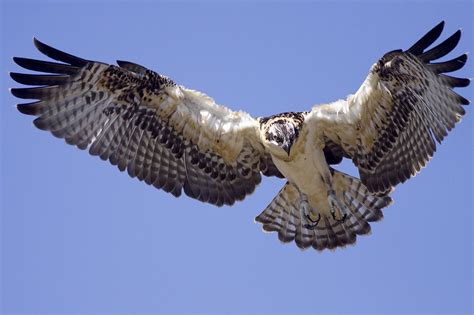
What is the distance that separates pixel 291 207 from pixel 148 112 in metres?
2.18

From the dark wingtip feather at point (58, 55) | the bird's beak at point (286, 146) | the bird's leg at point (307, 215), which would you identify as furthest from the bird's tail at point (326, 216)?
the dark wingtip feather at point (58, 55)

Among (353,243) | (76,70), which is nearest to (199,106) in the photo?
(76,70)

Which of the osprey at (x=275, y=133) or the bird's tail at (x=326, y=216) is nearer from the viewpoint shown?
the osprey at (x=275, y=133)

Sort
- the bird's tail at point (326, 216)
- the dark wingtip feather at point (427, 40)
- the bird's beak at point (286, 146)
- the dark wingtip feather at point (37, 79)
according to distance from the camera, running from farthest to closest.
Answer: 1. the bird's tail at point (326, 216)
2. the dark wingtip feather at point (37, 79)
3. the bird's beak at point (286, 146)
4. the dark wingtip feather at point (427, 40)

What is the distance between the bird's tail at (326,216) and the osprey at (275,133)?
0.01 meters

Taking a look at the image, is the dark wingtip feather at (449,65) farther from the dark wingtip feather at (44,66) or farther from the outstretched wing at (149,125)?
the dark wingtip feather at (44,66)

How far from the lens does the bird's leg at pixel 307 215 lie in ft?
45.7

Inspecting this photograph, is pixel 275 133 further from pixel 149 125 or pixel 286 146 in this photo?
pixel 149 125

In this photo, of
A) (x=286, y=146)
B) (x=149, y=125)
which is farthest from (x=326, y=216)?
(x=149, y=125)

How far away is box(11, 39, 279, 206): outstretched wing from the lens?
531 inches

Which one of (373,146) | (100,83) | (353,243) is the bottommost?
(353,243)

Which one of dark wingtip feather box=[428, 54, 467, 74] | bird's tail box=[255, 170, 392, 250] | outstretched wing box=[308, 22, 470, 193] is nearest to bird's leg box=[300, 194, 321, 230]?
bird's tail box=[255, 170, 392, 250]

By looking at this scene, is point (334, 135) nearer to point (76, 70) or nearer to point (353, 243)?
point (353, 243)

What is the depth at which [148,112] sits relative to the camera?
1379cm
